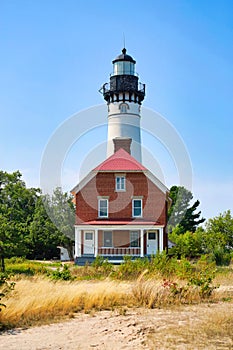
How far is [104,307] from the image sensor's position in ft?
41.7

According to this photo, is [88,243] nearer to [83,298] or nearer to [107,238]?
[107,238]

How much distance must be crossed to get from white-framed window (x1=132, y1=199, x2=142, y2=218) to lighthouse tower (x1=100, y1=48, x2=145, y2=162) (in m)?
11.4

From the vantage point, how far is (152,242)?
35.1 metres

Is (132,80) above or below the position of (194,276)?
above

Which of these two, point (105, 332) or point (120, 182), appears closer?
point (105, 332)

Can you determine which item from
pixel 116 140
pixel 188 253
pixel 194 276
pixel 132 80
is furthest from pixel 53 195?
pixel 194 276

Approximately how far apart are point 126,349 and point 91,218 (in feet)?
87.2

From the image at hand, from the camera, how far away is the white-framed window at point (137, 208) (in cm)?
3538

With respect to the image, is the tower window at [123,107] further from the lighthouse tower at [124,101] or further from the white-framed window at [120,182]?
the white-framed window at [120,182]

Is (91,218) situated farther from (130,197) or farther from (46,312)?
(46,312)

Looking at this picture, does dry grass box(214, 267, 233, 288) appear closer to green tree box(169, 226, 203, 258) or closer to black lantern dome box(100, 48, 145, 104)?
green tree box(169, 226, 203, 258)

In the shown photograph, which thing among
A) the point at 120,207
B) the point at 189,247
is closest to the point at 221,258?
the point at 189,247

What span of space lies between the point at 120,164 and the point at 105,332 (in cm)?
2660

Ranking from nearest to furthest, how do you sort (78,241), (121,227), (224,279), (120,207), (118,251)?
(224,279) < (121,227) < (118,251) < (78,241) < (120,207)
